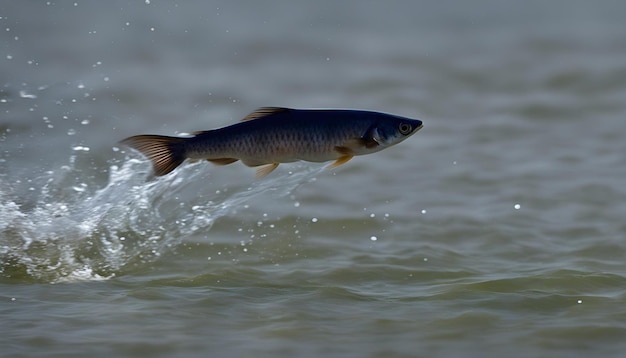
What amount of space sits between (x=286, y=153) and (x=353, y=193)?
11.9 ft

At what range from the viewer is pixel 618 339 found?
15.6 feet

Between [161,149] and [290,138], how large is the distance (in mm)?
625

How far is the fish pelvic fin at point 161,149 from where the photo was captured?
16.1ft

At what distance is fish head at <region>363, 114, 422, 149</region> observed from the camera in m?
4.84

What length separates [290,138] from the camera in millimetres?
4723

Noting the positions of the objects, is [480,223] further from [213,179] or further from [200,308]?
[200,308]

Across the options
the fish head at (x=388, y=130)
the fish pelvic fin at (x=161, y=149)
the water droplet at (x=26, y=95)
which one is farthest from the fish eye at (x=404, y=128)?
the water droplet at (x=26, y=95)

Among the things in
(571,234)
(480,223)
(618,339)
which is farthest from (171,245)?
(618,339)

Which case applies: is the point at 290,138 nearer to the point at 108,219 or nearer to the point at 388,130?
the point at 388,130

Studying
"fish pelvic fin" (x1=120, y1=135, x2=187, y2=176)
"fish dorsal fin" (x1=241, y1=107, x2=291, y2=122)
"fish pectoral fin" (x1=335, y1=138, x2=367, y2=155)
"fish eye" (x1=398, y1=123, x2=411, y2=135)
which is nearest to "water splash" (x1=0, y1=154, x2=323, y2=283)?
"fish pelvic fin" (x1=120, y1=135, x2=187, y2=176)

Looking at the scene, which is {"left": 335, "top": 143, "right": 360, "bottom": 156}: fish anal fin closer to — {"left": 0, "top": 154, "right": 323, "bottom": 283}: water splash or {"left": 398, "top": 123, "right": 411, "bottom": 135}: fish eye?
{"left": 398, "top": 123, "right": 411, "bottom": 135}: fish eye

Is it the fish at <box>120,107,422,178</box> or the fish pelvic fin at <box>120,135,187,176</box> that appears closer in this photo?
the fish at <box>120,107,422,178</box>

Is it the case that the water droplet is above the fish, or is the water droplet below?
above

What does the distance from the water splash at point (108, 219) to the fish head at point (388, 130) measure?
6.65ft
